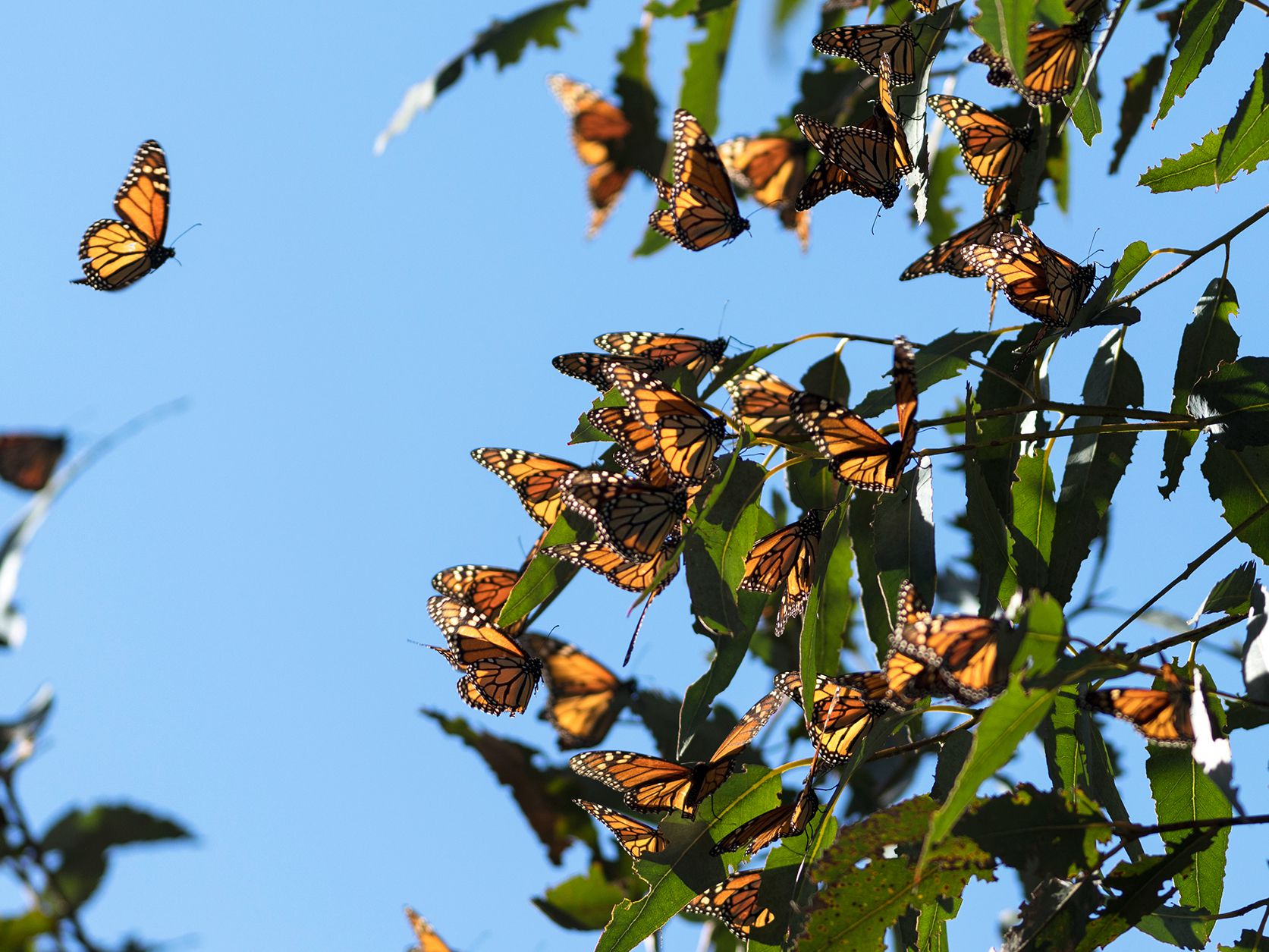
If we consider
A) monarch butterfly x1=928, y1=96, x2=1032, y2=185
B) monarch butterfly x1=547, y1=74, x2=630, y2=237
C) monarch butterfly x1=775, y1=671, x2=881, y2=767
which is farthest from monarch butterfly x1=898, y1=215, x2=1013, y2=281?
monarch butterfly x1=547, y1=74, x2=630, y2=237

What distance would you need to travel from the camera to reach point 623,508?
1.42 meters

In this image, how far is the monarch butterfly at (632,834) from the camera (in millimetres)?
1692

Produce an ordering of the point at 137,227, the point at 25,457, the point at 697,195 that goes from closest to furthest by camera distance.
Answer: the point at 25,457 < the point at 697,195 < the point at 137,227

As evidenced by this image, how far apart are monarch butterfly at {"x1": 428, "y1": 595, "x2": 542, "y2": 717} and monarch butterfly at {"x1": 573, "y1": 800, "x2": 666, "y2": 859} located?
0.72 ft

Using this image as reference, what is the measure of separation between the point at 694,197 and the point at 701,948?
156cm

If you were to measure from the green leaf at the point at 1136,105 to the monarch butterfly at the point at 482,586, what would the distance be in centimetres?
172

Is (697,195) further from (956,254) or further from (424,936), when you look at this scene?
(424,936)

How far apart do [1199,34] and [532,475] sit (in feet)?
4.12

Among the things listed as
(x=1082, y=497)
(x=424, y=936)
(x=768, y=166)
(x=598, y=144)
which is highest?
(x=598, y=144)

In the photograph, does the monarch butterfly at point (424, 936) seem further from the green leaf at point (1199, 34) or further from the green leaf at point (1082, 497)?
the green leaf at point (1199, 34)

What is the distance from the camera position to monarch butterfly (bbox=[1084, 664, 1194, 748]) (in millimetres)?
1372

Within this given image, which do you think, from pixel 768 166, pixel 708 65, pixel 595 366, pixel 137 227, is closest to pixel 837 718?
pixel 595 366

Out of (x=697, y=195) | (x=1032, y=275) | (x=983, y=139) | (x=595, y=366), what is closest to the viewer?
(x=1032, y=275)

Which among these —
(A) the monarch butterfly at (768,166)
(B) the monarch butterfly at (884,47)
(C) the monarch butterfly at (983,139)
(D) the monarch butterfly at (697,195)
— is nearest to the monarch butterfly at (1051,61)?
(B) the monarch butterfly at (884,47)
